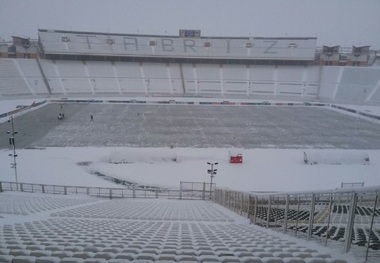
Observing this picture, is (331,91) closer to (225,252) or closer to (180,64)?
(180,64)

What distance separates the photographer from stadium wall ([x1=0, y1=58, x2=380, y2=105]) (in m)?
56.1

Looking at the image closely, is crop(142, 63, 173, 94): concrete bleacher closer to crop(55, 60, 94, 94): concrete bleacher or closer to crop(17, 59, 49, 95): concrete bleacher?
crop(55, 60, 94, 94): concrete bleacher

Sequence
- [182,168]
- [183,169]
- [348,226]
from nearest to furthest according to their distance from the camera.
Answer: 1. [348,226]
2. [183,169]
3. [182,168]

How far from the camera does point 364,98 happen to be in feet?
183

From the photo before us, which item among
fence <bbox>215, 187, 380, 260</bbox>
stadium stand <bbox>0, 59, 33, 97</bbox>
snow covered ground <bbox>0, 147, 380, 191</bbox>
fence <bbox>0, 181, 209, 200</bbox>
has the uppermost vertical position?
stadium stand <bbox>0, 59, 33, 97</bbox>

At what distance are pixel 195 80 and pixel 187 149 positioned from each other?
38.8m

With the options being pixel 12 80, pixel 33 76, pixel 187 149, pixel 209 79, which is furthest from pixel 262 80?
pixel 12 80

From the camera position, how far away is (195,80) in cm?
6312

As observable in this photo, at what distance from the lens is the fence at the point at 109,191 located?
17672 mm

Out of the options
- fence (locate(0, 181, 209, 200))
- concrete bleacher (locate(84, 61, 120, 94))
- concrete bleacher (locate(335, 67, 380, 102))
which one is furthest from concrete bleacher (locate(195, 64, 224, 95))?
fence (locate(0, 181, 209, 200))

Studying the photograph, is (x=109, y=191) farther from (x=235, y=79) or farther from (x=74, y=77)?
(x=235, y=79)

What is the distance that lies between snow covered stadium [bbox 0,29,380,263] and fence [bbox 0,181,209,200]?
0.33 ft

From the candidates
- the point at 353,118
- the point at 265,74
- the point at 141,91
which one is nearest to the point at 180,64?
the point at 141,91

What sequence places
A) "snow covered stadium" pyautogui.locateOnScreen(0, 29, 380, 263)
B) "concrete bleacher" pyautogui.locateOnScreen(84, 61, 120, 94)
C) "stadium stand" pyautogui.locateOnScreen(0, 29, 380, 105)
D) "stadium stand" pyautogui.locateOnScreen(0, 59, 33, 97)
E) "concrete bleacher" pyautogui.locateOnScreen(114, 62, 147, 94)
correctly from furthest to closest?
1. "concrete bleacher" pyautogui.locateOnScreen(114, 62, 147, 94)
2. "concrete bleacher" pyautogui.locateOnScreen(84, 61, 120, 94)
3. "stadium stand" pyautogui.locateOnScreen(0, 29, 380, 105)
4. "stadium stand" pyautogui.locateOnScreen(0, 59, 33, 97)
5. "snow covered stadium" pyautogui.locateOnScreen(0, 29, 380, 263)
